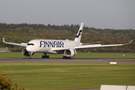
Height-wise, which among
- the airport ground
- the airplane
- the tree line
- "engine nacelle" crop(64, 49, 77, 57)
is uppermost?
the tree line

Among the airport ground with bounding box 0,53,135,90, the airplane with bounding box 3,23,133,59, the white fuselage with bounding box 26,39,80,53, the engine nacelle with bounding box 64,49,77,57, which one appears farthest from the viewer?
the engine nacelle with bounding box 64,49,77,57

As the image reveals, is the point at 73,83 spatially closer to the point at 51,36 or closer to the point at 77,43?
the point at 77,43

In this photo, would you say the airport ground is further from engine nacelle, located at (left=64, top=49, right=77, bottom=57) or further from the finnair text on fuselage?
the finnair text on fuselage

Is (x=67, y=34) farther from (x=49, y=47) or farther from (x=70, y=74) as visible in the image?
(x=70, y=74)

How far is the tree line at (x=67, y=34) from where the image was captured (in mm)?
114750

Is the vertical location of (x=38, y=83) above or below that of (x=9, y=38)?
below

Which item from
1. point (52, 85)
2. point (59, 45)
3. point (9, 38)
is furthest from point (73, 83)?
point (9, 38)

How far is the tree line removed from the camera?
376 feet

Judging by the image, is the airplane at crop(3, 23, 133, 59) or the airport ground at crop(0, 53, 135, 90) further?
the airplane at crop(3, 23, 133, 59)

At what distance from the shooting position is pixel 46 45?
6419cm

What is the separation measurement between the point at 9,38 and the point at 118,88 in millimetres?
114489

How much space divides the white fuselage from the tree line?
1952 centimetres

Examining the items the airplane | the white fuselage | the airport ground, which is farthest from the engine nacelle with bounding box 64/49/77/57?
the airport ground

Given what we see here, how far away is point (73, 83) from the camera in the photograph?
2542cm
